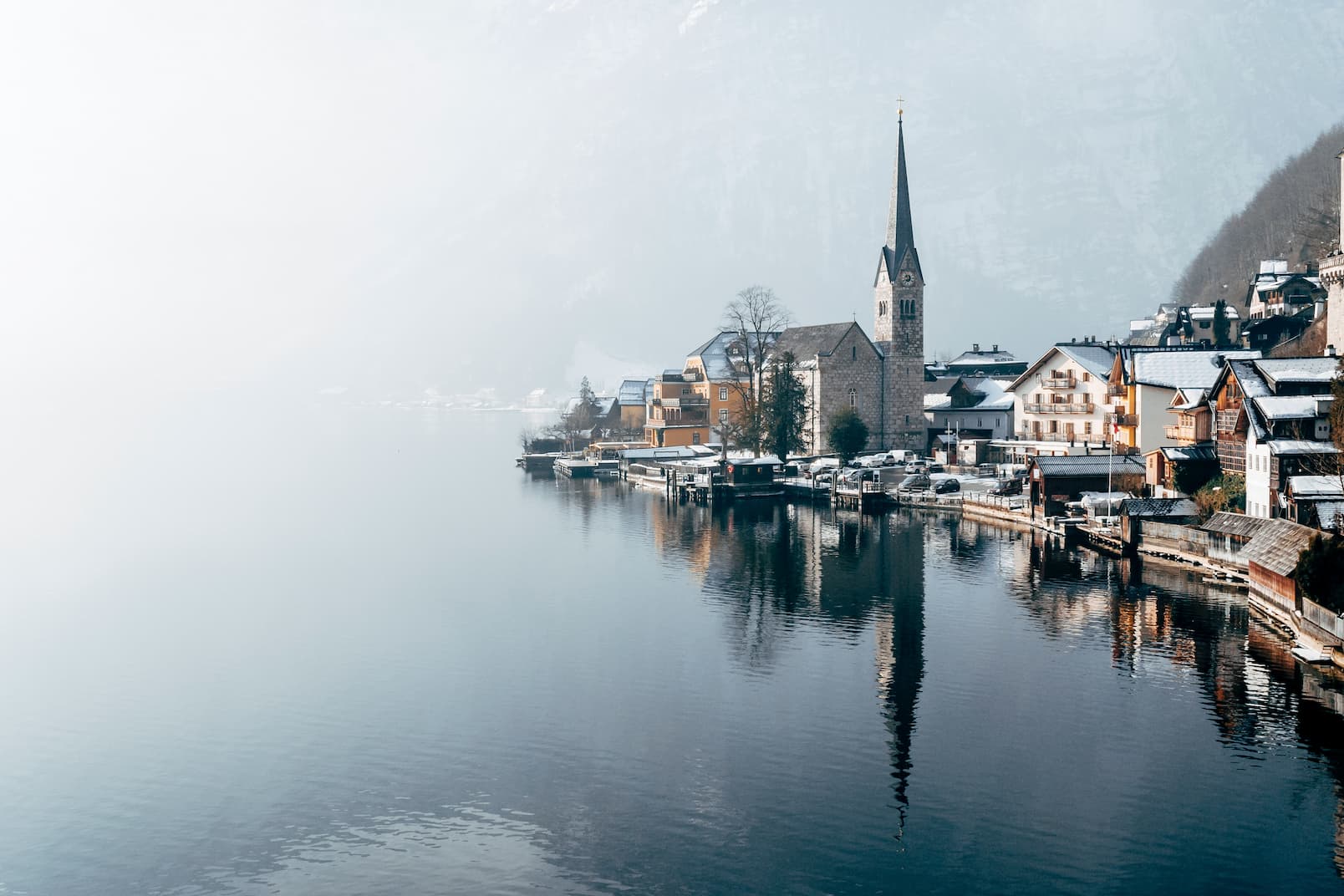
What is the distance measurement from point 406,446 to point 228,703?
128 m

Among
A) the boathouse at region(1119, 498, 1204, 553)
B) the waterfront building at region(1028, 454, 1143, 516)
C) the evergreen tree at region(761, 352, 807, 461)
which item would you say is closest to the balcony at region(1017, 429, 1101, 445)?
the evergreen tree at region(761, 352, 807, 461)

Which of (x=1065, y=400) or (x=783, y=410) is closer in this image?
(x=1065, y=400)

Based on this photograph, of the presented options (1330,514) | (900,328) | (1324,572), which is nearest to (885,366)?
(900,328)

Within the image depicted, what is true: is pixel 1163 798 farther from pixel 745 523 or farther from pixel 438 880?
pixel 745 523

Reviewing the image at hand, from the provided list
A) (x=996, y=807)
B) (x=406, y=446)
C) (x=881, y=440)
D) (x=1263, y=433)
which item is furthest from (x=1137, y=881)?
(x=406, y=446)

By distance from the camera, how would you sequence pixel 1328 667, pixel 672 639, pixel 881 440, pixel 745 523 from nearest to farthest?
pixel 1328 667 < pixel 672 639 < pixel 745 523 < pixel 881 440

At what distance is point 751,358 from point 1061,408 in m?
35.5

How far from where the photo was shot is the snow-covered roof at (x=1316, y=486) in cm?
4456

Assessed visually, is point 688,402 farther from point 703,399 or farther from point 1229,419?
point 1229,419

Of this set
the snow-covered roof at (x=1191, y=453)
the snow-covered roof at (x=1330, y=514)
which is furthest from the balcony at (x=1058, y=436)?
the snow-covered roof at (x=1330, y=514)

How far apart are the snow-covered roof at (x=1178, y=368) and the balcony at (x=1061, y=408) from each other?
48.3 feet

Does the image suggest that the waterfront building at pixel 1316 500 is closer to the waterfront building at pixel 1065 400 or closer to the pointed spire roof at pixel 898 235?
the waterfront building at pixel 1065 400

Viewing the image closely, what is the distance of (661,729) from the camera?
32.4 metres

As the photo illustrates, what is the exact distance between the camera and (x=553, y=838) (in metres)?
25.6
